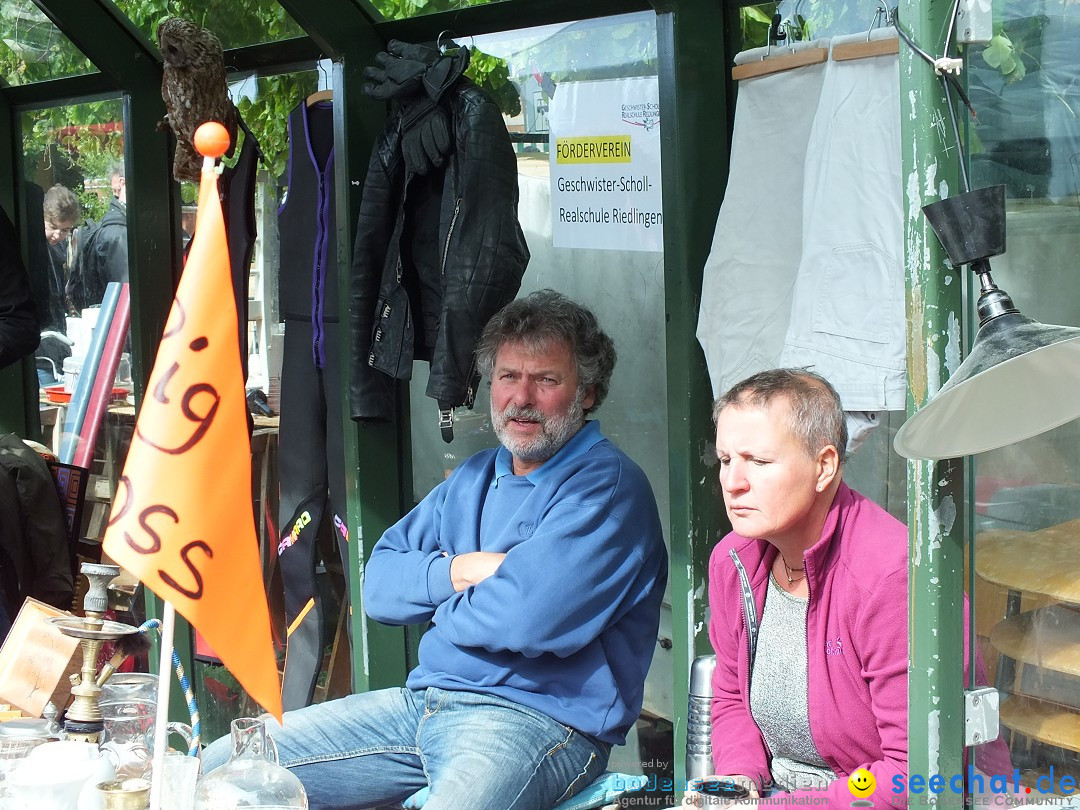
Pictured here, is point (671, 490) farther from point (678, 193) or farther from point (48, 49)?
point (48, 49)

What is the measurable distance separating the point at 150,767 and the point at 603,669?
3.31 feet

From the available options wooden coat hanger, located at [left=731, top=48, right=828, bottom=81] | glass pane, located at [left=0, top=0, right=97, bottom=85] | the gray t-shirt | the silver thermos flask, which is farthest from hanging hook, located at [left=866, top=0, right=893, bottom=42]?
glass pane, located at [left=0, top=0, right=97, bottom=85]

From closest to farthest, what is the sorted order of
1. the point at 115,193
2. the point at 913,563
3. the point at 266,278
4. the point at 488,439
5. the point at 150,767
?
the point at 913,563 < the point at 150,767 < the point at 488,439 < the point at 266,278 < the point at 115,193

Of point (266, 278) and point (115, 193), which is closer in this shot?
point (266, 278)

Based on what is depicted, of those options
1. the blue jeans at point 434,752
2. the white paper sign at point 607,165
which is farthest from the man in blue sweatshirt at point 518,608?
the white paper sign at point 607,165

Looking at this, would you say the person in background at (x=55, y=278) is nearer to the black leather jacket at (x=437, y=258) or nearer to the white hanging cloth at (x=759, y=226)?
the black leather jacket at (x=437, y=258)

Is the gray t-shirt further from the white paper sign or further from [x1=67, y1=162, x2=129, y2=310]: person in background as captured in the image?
[x1=67, y1=162, x2=129, y2=310]: person in background

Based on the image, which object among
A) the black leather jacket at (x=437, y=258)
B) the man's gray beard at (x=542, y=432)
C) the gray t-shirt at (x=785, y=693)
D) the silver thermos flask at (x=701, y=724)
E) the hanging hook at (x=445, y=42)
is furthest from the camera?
the hanging hook at (x=445, y=42)

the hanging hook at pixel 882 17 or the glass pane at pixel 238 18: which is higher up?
the glass pane at pixel 238 18

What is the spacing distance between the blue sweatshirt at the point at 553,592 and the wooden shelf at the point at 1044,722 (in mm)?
956

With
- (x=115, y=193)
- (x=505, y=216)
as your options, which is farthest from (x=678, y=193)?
(x=115, y=193)

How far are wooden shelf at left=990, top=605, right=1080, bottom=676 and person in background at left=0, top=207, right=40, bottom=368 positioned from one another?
11.6 ft

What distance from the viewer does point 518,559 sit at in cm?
262

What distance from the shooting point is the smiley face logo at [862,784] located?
198cm
